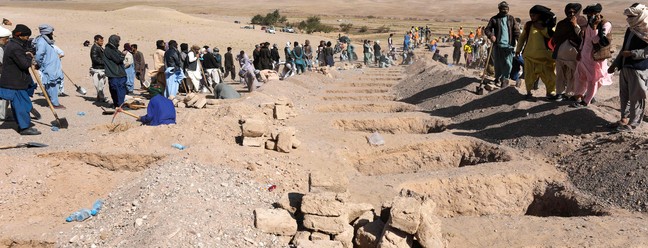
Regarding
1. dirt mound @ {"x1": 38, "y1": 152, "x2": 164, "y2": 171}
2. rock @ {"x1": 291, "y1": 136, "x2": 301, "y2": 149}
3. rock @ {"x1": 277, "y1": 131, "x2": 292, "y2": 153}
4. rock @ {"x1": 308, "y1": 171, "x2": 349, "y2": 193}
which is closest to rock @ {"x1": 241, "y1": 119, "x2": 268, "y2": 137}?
rock @ {"x1": 277, "y1": 131, "x2": 292, "y2": 153}

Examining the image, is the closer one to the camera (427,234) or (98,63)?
(427,234)

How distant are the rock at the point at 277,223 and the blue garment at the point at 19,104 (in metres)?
4.89

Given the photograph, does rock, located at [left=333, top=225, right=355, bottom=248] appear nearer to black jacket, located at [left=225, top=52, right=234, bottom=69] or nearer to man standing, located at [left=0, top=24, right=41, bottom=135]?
man standing, located at [left=0, top=24, right=41, bottom=135]

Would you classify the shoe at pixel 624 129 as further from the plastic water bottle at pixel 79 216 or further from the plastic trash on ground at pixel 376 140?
the plastic water bottle at pixel 79 216

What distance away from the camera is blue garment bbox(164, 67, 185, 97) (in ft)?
36.3

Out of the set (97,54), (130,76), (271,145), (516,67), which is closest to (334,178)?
(271,145)

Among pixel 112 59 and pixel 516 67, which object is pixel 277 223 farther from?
pixel 516 67

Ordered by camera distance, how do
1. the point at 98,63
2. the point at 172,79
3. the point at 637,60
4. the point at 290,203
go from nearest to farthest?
the point at 290,203, the point at 637,60, the point at 98,63, the point at 172,79

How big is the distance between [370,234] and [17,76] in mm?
6078

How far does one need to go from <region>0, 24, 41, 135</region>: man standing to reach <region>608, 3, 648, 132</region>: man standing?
8.59 m

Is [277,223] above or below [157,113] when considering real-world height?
below

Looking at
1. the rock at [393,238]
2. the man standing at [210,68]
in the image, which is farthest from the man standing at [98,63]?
the rock at [393,238]

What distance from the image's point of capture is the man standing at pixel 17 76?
7.32 metres

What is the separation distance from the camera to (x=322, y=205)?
15.9 feet
